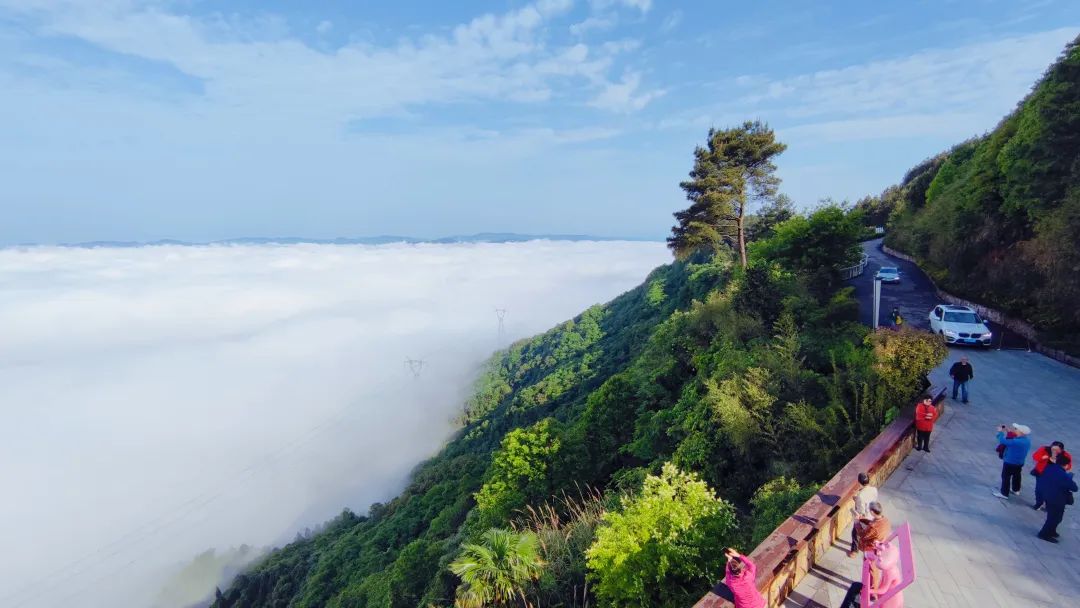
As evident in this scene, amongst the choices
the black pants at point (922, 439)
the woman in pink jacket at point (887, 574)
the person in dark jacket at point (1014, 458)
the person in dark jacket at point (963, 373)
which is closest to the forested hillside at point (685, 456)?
the black pants at point (922, 439)

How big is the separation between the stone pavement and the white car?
614 cm

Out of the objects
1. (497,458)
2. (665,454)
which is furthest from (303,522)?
(665,454)

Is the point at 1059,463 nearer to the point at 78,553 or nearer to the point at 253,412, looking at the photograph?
the point at 78,553

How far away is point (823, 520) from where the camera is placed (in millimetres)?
6203

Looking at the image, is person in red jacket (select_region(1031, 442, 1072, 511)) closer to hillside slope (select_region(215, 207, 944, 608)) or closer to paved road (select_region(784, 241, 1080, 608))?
paved road (select_region(784, 241, 1080, 608))

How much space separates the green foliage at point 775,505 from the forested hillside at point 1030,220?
12870 millimetres

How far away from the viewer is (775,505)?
8211 millimetres

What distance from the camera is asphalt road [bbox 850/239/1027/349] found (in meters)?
19.0

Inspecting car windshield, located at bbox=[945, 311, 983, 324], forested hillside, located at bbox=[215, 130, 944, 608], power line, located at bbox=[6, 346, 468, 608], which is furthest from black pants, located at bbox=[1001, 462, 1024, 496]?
power line, located at bbox=[6, 346, 468, 608]

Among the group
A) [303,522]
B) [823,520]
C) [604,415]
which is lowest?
[303,522]

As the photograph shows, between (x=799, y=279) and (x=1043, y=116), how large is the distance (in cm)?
885

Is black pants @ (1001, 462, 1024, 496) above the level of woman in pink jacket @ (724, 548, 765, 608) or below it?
below

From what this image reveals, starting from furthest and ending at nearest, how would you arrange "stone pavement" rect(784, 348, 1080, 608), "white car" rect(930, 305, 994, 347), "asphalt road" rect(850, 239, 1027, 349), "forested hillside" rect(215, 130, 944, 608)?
"asphalt road" rect(850, 239, 1027, 349)
"white car" rect(930, 305, 994, 347)
"forested hillside" rect(215, 130, 944, 608)
"stone pavement" rect(784, 348, 1080, 608)

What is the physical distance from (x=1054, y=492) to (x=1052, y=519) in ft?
1.20
